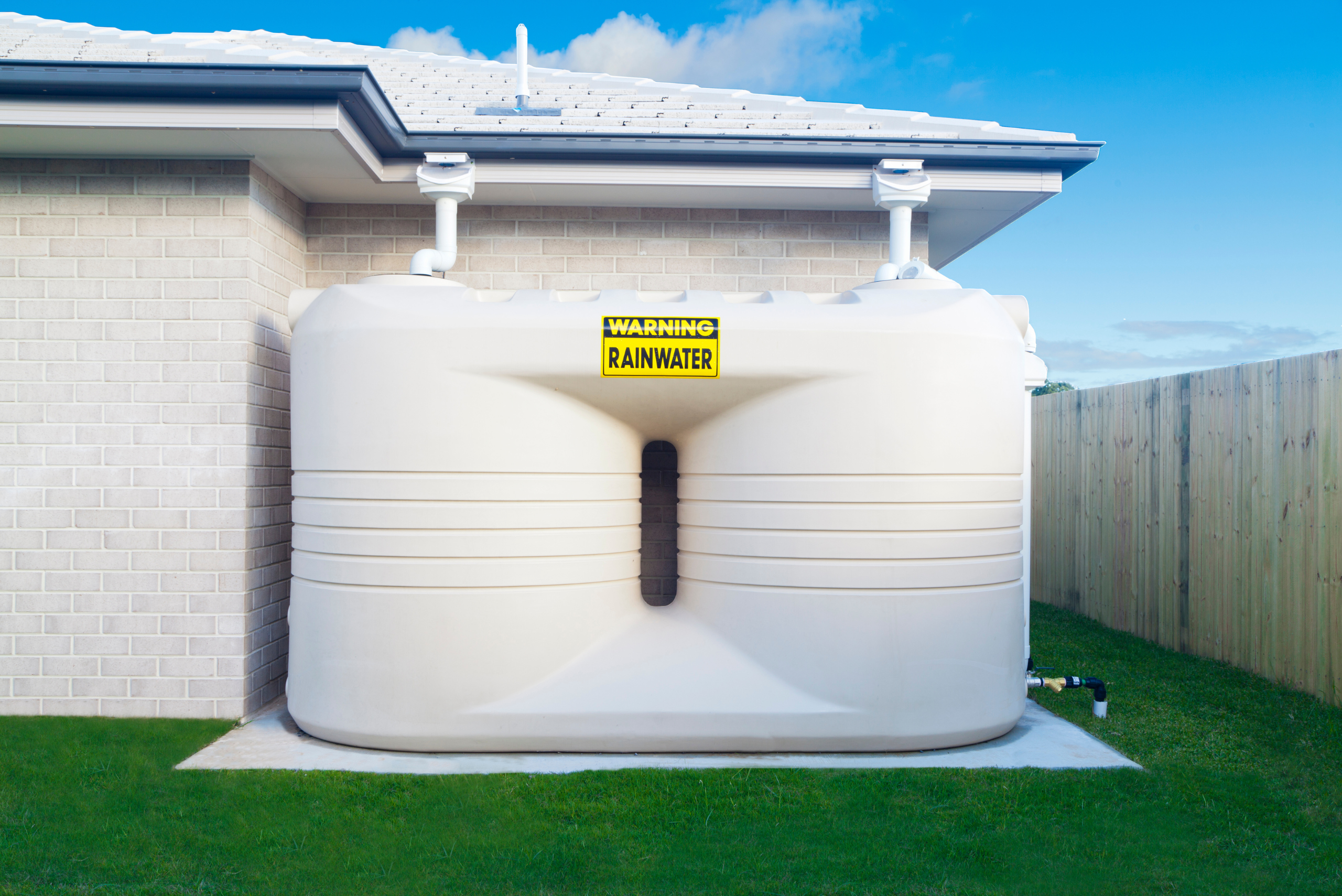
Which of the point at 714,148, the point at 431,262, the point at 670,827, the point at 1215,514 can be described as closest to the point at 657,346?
the point at 714,148

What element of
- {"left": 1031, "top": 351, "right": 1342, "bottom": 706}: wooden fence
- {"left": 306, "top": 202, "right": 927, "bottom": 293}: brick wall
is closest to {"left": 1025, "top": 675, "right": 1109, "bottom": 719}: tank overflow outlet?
{"left": 1031, "top": 351, "right": 1342, "bottom": 706}: wooden fence

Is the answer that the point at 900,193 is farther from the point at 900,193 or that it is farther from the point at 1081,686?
the point at 1081,686

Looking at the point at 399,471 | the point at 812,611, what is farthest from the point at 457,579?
the point at 812,611

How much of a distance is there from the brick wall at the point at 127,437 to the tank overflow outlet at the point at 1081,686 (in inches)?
154

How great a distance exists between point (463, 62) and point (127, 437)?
14.2 feet

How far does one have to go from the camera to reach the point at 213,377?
443cm

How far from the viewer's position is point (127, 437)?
4.43m

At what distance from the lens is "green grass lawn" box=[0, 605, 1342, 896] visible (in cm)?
284

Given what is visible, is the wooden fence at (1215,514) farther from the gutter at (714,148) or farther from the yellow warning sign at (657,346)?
the yellow warning sign at (657,346)

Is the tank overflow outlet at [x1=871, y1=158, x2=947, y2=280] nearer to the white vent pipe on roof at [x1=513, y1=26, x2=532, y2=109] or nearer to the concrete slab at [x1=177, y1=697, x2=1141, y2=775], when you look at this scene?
the white vent pipe on roof at [x1=513, y1=26, x2=532, y2=109]

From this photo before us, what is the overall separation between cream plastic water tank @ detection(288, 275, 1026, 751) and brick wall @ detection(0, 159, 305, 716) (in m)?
0.72

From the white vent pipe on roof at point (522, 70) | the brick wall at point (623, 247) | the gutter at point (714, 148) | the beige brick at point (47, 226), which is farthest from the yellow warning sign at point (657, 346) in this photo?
the beige brick at point (47, 226)

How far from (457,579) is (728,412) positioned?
4.47ft

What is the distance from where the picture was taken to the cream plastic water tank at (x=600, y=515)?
384 cm
